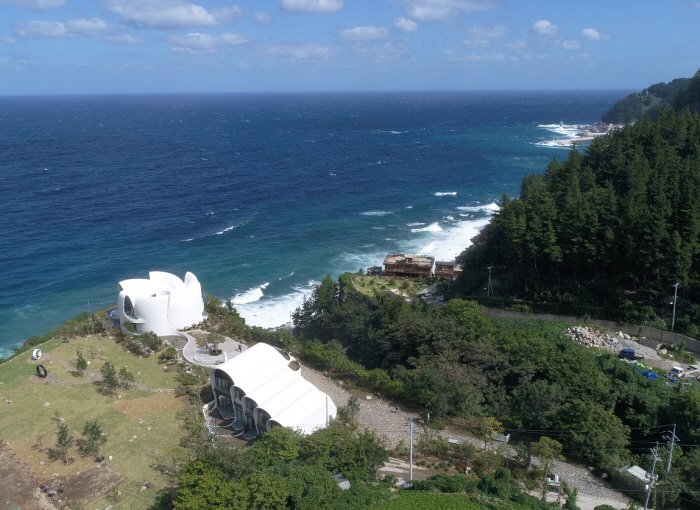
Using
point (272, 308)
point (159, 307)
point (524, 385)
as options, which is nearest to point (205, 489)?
point (524, 385)

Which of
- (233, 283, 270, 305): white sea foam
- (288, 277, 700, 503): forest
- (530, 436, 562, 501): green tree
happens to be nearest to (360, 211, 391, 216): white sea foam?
(233, 283, 270, 305): white sea foam

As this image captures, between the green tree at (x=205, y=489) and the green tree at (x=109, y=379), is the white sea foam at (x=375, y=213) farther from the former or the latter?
the green tree at (x=205, y=489)

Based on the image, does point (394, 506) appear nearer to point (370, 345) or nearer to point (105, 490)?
point (105, 490)

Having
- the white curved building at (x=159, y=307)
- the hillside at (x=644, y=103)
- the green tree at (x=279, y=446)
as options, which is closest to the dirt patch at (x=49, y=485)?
the green tree at (x=279, y=446)

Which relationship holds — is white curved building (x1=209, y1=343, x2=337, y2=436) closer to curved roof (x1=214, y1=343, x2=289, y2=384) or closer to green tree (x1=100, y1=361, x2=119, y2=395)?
curved roof (x1=214, y1=343, x2=289, y2=384)

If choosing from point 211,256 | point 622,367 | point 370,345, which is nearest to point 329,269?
point 211,256

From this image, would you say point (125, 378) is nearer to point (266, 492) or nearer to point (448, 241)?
point (266, 492)
